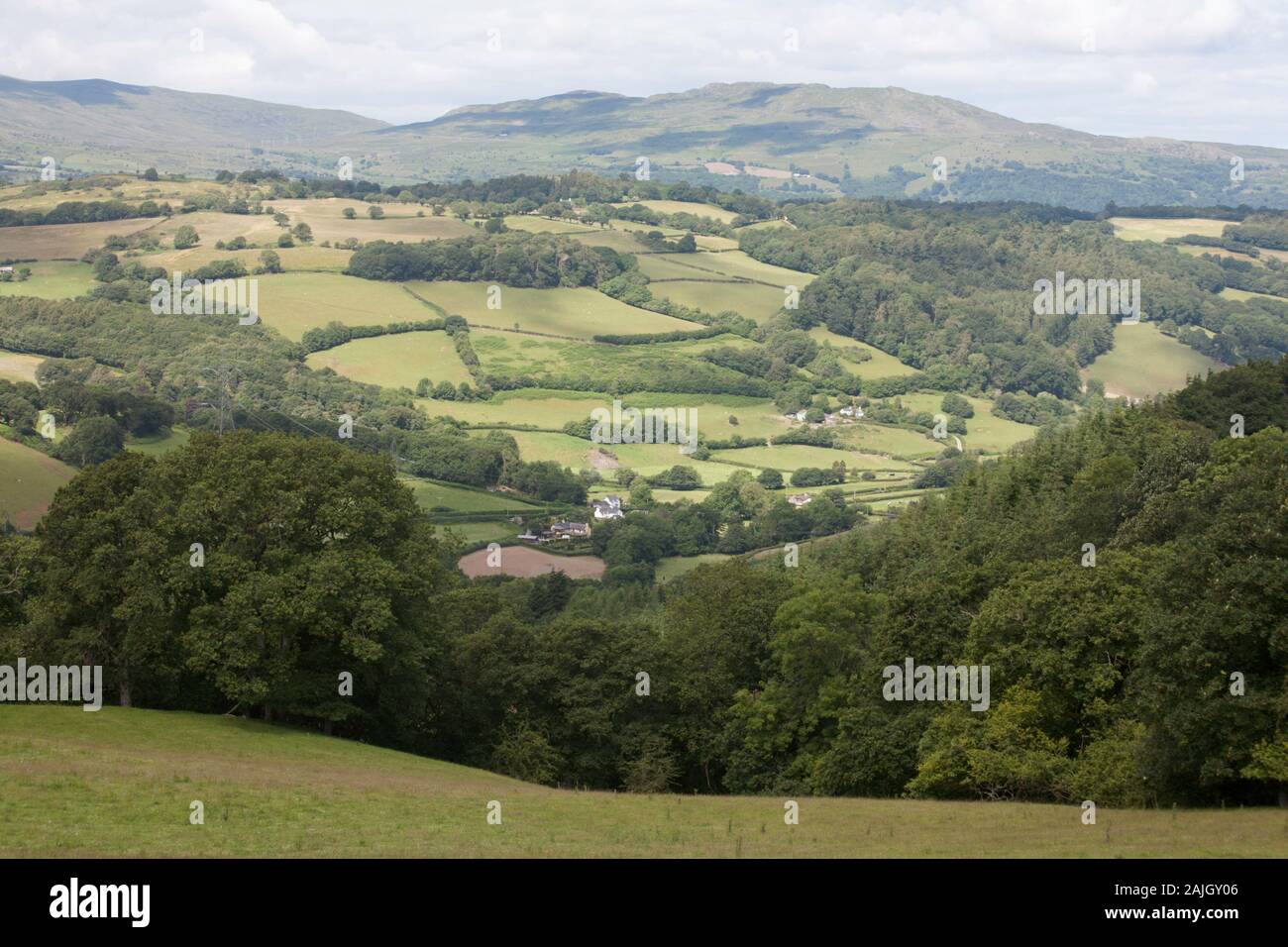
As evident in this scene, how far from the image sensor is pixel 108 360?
19288 cm

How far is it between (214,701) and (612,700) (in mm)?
16086

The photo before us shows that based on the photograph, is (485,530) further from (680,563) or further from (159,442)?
(159,442)

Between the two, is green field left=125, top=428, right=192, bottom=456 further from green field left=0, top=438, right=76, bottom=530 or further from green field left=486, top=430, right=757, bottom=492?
green field left=486, top=430, right=757, bottom=492

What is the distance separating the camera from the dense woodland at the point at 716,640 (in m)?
37.9

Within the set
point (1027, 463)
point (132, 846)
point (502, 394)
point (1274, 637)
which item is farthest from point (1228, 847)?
point (502, 394)

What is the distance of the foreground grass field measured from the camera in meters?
27.4

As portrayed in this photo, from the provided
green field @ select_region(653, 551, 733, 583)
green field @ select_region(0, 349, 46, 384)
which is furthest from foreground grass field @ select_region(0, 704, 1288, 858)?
green field @ select_region(0, 349, 46, 384)

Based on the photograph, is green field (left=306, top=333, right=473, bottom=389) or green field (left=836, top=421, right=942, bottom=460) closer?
green field (left=836, top=421, right=942, bottom=460)

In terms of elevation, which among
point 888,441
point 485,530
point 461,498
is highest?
point 888,441

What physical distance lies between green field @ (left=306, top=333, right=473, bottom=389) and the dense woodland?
12397cm

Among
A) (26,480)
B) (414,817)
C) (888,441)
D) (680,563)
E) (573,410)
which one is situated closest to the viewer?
(414,817)

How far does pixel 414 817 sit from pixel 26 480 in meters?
93.2

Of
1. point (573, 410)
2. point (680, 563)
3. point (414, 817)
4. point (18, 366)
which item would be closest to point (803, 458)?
point (573, 410)

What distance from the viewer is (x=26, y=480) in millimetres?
113125
